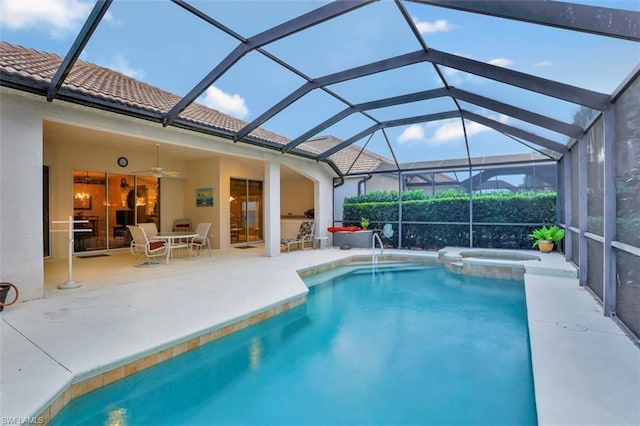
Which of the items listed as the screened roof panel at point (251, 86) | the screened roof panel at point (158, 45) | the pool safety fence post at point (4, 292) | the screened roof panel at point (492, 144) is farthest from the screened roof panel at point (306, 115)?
the pool safety fence post at point (4, 292)

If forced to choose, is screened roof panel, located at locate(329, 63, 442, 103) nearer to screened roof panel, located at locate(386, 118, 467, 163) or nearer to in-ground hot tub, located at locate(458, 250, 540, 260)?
screened roof panel, located at locate(386, 118, 467, 163)

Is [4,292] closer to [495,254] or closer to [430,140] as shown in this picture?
[430,140]

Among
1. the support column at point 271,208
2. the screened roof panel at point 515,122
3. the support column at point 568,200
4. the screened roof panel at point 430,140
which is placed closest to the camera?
the screened roof panel at point 515,122

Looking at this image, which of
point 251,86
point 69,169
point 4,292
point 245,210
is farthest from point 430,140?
point 69,169

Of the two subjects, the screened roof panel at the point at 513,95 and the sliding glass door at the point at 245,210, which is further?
the sliding glass door at the point at 245,210

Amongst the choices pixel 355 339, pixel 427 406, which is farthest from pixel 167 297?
pixel 427 406

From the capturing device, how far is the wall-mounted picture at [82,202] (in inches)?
379

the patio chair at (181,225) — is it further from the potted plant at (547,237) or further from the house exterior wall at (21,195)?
the potted plant at (547,237)

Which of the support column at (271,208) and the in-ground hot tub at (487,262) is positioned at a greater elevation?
the support column at (271,208)

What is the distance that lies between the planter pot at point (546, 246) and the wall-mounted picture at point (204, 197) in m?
10.6

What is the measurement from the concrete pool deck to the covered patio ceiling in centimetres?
277

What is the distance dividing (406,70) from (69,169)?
9367 millimetres

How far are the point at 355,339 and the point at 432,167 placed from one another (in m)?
8.21

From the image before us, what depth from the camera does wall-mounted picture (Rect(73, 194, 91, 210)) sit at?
9.62m
